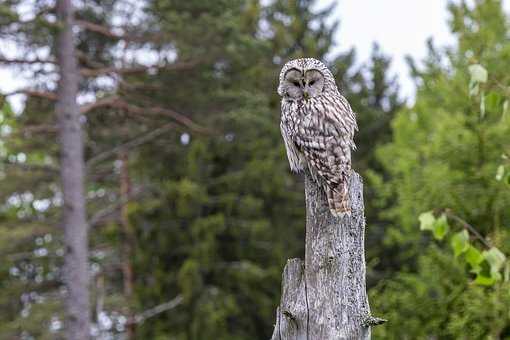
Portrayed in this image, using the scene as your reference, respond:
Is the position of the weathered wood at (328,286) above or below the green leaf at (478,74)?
below

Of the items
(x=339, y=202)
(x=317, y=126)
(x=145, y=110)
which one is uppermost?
(x=145, y=110)

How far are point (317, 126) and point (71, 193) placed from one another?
8.28m

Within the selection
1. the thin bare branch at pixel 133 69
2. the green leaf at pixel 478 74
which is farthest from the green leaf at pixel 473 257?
the thin bare branch at pixel 133 69

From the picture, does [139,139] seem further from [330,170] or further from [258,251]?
[330,170]

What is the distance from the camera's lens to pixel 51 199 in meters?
17.9

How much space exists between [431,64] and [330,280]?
8.94 metres

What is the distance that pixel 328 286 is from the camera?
3.90 meters

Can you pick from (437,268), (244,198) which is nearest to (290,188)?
(244,198)

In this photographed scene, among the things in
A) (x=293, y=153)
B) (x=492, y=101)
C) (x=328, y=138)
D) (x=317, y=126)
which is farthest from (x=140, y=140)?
(x=492, y=101)

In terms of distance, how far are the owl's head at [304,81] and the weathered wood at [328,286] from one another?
2.00 m

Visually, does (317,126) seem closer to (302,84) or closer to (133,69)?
(302,84)

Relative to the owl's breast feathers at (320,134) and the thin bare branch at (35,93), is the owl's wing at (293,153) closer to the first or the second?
the owl's breast feathers at (320,134)

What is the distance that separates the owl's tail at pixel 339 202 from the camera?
4.05 m

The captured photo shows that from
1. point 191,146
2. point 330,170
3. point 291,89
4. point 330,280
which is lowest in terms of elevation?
point 330,280
